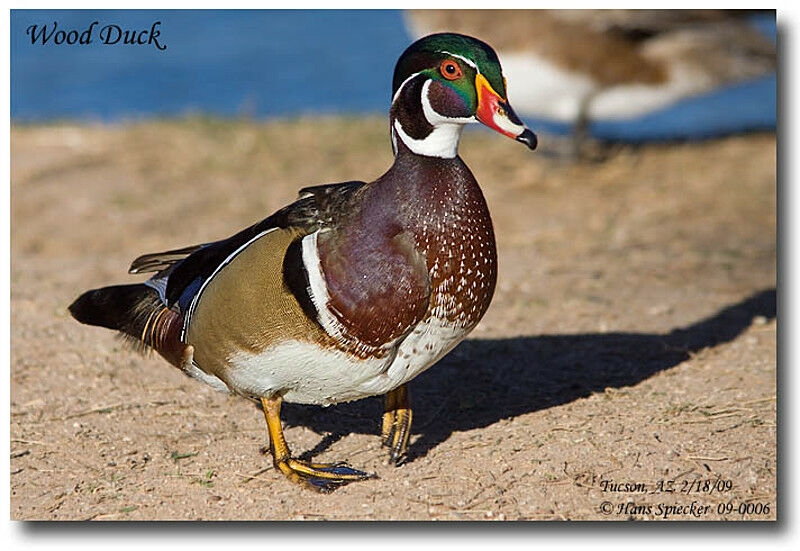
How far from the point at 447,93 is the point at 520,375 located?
160 centimetres

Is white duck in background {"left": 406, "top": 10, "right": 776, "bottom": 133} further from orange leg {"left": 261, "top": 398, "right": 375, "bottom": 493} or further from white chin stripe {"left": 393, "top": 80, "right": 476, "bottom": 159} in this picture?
orange leg {"left": 261, "top": 398, "right": 375, "bottom": 493}

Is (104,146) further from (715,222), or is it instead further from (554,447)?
(554,447)

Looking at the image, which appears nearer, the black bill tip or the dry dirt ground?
the black bill tip

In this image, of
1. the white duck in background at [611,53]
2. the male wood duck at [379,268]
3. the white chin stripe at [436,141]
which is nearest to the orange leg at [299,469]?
the male wood duck at [379,268]

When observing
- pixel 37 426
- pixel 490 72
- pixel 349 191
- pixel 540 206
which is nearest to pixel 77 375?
pixel 37 426

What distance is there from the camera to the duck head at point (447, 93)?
286 cm

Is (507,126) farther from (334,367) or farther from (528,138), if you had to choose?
(334,367)

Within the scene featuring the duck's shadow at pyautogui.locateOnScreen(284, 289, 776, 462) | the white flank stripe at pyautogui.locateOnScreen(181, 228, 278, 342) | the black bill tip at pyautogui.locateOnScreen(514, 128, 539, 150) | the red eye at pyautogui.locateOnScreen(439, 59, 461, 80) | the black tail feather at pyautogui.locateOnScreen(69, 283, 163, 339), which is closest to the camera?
the black bill tip at pyautogui.locateOnScreen(514, 128, 539, 150)

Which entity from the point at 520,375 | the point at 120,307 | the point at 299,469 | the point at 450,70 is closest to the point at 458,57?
the point at 450,70

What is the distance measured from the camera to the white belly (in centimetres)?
297

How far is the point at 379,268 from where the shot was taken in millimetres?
2887

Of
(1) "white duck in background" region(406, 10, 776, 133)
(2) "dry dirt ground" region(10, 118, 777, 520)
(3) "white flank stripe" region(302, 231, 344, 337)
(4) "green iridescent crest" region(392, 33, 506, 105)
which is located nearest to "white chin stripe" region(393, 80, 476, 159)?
(4) "green iridescent crest" region(392, 33, 506, 105)

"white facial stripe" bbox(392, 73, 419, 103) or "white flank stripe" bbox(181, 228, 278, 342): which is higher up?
"white facial stripe" bbox(392, 73, 419, 103)

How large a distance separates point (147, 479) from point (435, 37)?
5.39 ft
